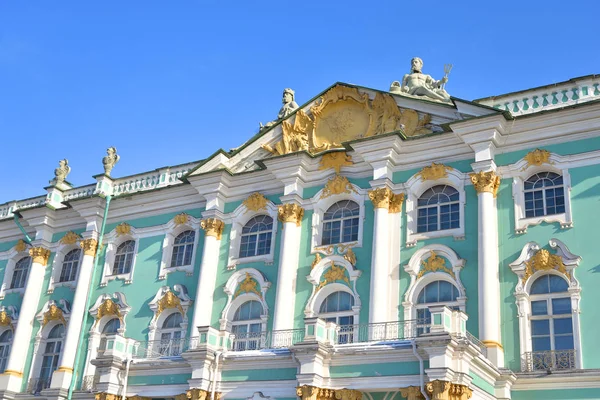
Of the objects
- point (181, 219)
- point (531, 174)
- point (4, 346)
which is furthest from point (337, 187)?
point (4, 346)

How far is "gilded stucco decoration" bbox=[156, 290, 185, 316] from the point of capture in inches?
903

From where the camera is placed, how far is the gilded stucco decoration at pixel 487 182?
19.3 m

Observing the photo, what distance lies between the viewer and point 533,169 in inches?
760

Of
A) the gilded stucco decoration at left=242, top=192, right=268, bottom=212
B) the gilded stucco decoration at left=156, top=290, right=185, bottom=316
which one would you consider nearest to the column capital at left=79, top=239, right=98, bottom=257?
the gilded stucco decoration at left=156, top=290, right=185, bottom=316

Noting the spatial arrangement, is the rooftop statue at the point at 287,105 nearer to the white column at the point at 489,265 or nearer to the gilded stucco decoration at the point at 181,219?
the gilded stucco decoration at the point at 181,219

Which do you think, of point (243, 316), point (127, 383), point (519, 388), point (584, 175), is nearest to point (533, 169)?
point (584, 175)

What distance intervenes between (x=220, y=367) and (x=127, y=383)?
274 centimetres

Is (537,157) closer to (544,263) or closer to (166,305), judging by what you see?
(544,263)

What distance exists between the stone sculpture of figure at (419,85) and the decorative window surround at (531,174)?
3350mm

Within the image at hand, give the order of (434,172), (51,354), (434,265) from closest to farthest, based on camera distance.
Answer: (434,265) < (434,172) < (51,354)

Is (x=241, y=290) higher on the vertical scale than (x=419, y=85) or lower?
lower

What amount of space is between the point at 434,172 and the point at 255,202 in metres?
5.77

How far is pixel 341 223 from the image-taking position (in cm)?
2161

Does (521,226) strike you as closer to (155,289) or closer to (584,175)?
(584,175)
